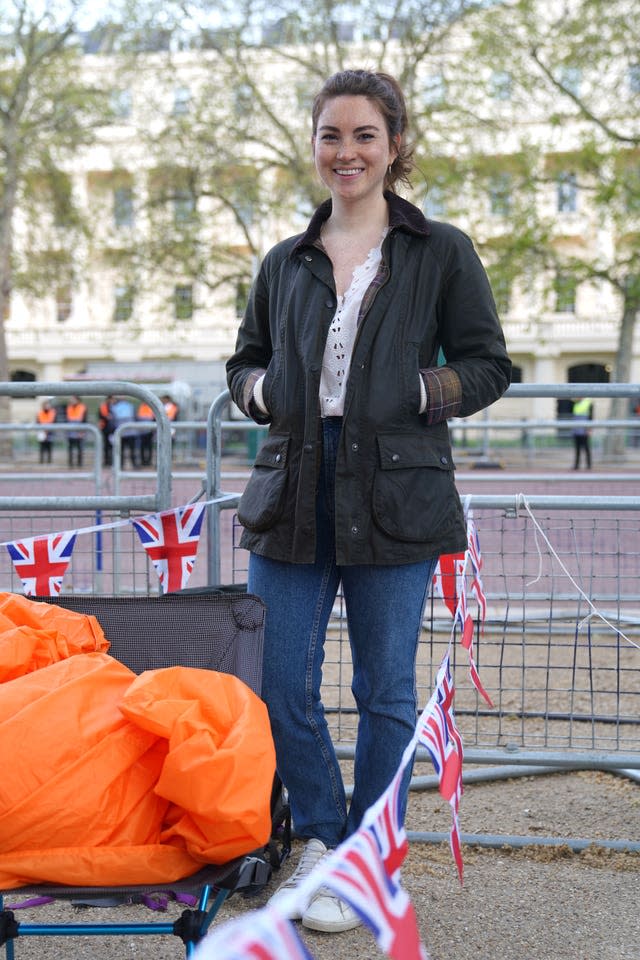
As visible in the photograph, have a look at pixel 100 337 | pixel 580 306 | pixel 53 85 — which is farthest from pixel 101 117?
pixel 580 306

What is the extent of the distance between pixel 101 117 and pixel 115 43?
178 centimetres

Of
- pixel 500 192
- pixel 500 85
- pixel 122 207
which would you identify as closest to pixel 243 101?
pixel 122 207

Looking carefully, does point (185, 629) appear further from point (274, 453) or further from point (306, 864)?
point (306, 864)

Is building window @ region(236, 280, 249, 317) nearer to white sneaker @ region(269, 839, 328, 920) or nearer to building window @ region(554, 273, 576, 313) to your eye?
building window @ region(554, 273, 576, 313)

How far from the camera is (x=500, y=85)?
82.3 ft

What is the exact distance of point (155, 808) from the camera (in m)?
2.22

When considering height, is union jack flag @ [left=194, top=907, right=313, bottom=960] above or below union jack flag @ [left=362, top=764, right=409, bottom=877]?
above

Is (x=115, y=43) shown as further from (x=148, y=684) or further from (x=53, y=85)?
(x=148, y=684)

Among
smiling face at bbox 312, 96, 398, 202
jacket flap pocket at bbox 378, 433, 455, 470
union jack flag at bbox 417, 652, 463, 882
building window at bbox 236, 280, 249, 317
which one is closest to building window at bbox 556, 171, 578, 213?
building window at bbox 236, 280, 249, 317

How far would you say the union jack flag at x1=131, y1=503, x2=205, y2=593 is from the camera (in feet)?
11.9

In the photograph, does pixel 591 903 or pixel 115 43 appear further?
pixel 115 43

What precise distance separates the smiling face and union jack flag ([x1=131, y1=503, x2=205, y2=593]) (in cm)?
123

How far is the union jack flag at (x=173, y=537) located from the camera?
3641 mm

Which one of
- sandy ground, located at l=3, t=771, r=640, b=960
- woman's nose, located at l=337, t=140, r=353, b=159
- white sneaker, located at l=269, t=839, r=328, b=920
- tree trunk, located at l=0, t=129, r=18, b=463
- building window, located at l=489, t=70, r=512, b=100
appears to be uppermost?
building window, located at l=489, t=70, r=512, b=100
